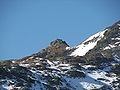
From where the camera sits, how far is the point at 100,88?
149375mm

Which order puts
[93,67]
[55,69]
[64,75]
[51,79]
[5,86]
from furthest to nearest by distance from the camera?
[93,67] → [55,69] → [64,75] → [51,79] → [5,86]

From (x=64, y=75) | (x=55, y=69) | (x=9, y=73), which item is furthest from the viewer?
(x=55, y=69)

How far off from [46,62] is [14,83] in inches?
2345

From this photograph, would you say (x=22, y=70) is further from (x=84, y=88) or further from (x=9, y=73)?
(x=84, y=88)

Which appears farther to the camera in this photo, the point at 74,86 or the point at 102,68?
the point at 102,68

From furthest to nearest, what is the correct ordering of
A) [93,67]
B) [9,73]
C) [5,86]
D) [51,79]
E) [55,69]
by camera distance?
[93,67]
[55,69]
[51,79]
[9,73]
[5,86]

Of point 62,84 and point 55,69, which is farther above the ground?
point 55,69

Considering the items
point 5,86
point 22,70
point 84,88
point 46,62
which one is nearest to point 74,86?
point 84,88

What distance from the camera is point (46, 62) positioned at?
18638 centimetres

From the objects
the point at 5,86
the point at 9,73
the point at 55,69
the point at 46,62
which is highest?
the point at 46,62

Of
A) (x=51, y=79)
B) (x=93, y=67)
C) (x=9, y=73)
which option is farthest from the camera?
(x=93, y=67)

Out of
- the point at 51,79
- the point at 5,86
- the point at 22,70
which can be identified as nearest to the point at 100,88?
the point at 51,79

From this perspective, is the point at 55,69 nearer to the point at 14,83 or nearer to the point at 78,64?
the point at 78,64

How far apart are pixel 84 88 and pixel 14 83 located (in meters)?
30.1
